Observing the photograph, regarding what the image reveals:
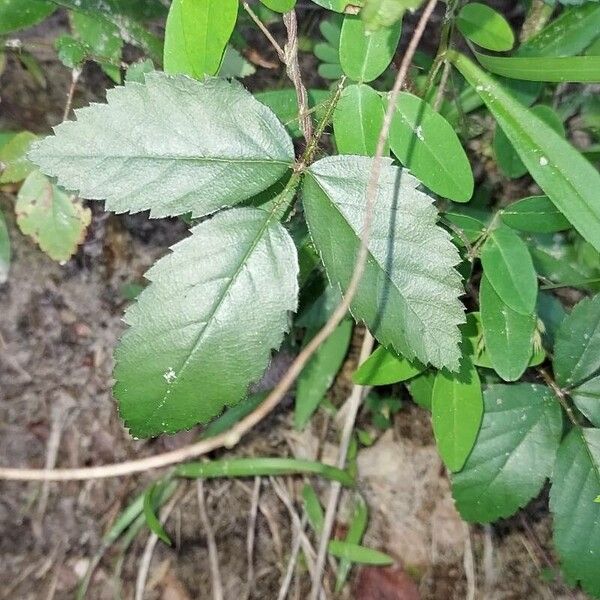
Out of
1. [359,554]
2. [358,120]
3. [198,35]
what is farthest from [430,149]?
[359,554]

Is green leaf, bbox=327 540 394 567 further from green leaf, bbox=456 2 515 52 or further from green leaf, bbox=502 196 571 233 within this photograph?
green leaf, bbox=456 2 515 52

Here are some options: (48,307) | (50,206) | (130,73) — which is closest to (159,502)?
(48,307)

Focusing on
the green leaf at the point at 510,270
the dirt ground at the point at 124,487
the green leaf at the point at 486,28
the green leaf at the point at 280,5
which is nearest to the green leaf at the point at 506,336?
the green leaf at the point at 510,270

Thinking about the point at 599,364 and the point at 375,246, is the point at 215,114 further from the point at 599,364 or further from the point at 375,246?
the point at 599,364

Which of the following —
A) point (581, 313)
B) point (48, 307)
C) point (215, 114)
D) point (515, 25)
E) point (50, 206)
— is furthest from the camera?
point (48, 307)

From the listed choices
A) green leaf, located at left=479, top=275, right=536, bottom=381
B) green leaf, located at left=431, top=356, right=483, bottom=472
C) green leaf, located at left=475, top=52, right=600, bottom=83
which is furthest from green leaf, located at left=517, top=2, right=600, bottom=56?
green leaf, located at left=431, top=356, right=483, bottom=472

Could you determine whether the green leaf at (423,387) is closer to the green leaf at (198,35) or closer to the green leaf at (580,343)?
the green leaf at (580,343)
